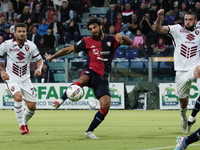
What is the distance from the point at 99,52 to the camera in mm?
8484

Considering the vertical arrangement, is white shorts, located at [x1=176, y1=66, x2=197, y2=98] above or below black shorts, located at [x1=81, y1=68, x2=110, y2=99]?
below

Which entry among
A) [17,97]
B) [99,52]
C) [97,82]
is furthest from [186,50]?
[17,97]

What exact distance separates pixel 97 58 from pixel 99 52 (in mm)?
124

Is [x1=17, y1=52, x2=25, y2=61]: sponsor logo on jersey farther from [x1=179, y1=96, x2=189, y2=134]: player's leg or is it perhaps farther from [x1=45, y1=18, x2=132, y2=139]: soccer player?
[x1=179, y1=96, x2=189, y2=134]: player's leg

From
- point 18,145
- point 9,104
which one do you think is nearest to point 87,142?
point 18,145

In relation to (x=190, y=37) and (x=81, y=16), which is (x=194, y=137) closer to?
(x=190, y=37)

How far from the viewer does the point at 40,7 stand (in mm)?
24500

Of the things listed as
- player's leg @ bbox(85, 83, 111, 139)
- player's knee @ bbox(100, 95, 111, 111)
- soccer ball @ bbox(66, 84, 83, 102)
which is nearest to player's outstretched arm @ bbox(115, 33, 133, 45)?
player's leg @ bbox(85, 83, 111, 139)

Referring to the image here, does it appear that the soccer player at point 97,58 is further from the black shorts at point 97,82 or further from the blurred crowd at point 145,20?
the blurred crowd at point 145,20

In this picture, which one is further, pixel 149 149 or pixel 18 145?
pixel 18 145

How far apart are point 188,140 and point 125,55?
1368 centimetres

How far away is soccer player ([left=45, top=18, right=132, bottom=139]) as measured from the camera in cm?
825

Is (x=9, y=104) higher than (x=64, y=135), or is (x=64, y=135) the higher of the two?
(x=64, y=135)

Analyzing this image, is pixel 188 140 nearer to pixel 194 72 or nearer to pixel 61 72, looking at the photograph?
pixel 194 72
